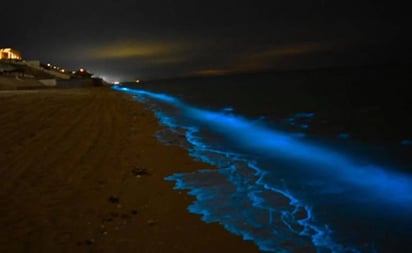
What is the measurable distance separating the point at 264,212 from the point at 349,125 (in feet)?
49.2

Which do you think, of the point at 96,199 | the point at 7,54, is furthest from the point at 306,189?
the point at 7,54

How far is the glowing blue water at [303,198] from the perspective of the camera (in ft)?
17.5

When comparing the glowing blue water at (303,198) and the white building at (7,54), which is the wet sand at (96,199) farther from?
the white building at (7,54)

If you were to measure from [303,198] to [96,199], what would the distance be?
3.74 meters

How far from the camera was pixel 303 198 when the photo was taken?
7098 mm

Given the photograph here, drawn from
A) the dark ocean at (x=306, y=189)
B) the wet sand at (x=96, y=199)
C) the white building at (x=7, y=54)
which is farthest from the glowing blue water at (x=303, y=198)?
the white building at (x=7, y=54)

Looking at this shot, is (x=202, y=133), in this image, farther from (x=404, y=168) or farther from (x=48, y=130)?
(x=404, y=168)

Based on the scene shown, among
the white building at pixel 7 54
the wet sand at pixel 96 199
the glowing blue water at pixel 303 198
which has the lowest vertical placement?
the wet sand at pixel 96 199

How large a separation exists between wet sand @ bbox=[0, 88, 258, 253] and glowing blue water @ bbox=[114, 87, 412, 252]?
1.67 feet

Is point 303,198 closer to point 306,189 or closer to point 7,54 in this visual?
point 306,189

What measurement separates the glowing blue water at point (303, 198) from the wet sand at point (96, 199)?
0.51 m

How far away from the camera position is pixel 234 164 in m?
9.81

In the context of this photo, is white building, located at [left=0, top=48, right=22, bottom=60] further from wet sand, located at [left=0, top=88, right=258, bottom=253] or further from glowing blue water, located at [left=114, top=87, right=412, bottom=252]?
glowing blue water, located at [left=114, top=87, right=412, bottom=252]

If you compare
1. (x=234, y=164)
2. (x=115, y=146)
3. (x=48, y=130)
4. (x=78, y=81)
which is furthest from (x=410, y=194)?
(x=78, y=81)
